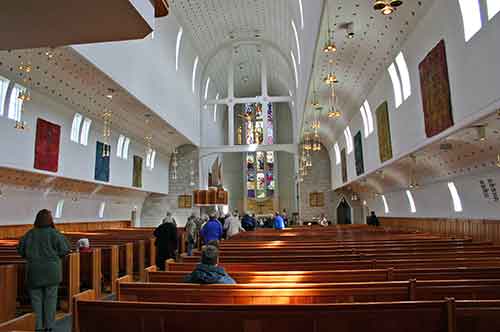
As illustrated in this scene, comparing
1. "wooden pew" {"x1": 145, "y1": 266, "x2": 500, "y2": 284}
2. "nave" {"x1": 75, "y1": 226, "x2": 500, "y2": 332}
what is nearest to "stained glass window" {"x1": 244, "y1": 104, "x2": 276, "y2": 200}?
"nave" {"x1": 75, "y1": 226, "x2": 500, "y2": 332}

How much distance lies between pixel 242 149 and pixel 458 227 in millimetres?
17187

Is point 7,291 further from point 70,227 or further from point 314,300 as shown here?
point 70,227

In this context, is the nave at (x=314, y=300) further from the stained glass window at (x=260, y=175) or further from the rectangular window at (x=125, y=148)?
the stained glass window at (x=260, y=175)

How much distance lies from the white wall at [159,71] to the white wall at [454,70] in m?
8.55

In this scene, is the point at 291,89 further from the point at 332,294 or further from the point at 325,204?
the point at 332,294

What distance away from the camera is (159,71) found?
59.3 feet

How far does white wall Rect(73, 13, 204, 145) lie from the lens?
41.4 feet

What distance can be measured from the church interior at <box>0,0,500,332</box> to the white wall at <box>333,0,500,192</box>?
0.17ft

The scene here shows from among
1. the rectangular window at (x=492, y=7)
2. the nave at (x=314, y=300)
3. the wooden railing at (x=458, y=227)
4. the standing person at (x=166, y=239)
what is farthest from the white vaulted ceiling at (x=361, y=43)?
the standing person at (x=166, y=239)

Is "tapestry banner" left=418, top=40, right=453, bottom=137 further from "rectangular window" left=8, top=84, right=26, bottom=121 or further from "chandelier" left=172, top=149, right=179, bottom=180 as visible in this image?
"chandelier" left=172, top=149, right=179, bottom=180

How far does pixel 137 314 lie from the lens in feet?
8.20

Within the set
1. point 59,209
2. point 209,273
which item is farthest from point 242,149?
point 209,273

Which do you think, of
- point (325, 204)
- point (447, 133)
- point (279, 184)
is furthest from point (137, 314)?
point (279, 184)

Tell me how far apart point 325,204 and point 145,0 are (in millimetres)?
25601
